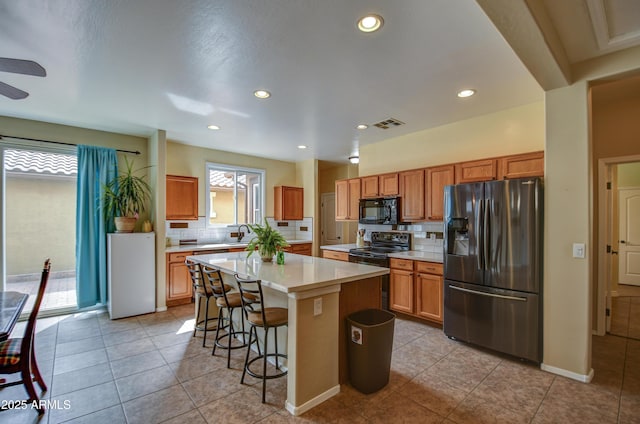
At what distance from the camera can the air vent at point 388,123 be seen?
3.99 meters

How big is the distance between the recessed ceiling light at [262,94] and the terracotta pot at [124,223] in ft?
8.90

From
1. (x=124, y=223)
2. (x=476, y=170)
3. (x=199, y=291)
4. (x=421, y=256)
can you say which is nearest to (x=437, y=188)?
(x=476, y=170)

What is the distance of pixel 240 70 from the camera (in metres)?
2.64

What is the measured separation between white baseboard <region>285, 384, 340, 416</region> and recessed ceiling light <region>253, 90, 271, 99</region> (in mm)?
2821

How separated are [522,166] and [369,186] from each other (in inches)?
86.9

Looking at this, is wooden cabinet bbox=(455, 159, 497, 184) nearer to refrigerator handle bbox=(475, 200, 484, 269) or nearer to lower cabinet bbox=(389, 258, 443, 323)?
refrigerator handle bbox=(475, 200, 484, 269)

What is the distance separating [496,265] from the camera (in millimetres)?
2934

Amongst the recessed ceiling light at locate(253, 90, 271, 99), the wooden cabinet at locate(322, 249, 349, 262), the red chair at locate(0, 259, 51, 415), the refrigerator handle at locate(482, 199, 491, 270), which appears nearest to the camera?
the red chair at locate(0, 259, 51, 415)

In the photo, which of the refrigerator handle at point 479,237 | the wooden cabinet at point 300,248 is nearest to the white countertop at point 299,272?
the refrigerator handle at point 479,237

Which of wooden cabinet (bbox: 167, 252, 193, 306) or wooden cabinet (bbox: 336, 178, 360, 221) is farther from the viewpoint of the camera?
wooden cabinet (bbox: 336, 178, 360, 221)

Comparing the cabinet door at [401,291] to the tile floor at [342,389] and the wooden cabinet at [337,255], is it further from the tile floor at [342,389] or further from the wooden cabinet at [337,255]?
the wooden cabinet at [337,255]

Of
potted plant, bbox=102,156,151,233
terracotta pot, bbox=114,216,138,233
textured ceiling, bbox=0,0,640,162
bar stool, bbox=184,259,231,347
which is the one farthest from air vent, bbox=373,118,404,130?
terracotta pot, bbox=114,216,138,233

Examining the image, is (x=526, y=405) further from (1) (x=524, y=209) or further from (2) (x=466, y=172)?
(2) (x=466, y=172)

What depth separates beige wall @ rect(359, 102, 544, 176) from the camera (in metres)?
3.45
